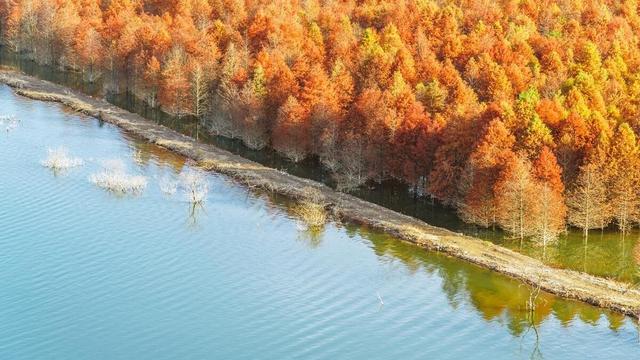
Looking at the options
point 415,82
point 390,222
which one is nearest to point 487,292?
point 390,222

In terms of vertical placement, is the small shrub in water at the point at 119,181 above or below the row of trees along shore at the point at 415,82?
below

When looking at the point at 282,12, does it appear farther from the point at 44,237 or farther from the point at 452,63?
the point at 44,237

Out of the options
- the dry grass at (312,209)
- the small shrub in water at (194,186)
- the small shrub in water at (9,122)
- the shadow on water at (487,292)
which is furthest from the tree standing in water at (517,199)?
the small shrub in water at (9,122)

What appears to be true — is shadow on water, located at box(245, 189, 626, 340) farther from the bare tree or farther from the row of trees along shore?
the bare tree

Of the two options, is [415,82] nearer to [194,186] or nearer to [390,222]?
[390,222]

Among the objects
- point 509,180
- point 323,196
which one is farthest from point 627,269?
point 323,196

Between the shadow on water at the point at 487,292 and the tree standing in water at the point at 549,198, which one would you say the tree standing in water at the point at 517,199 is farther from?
the shadow on water at the point at 487,292
